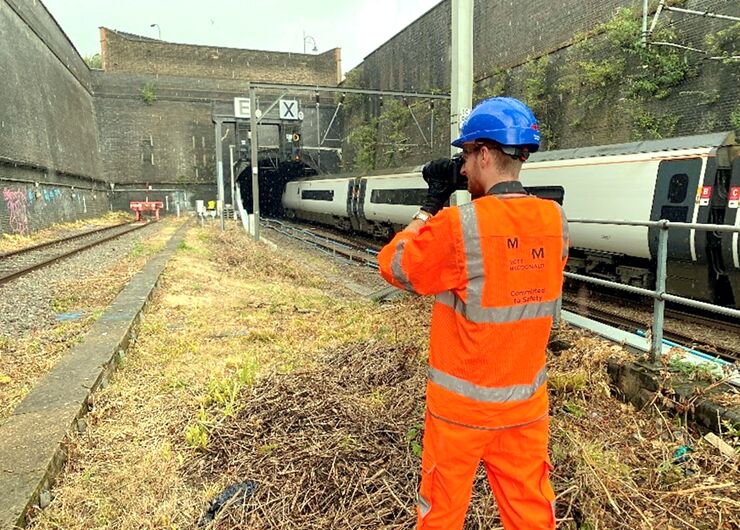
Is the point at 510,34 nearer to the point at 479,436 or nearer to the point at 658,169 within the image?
the point at 658,169

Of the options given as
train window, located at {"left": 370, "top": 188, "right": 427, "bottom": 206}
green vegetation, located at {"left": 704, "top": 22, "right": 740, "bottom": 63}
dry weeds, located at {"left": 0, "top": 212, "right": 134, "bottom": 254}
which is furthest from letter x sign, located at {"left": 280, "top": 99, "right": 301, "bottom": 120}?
green vegetation, located at {"left": 704, "top": 22, "right": 740, "bottom": 63}

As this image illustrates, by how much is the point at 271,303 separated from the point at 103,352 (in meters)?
3.37

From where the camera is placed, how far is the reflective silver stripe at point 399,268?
1.92 metres

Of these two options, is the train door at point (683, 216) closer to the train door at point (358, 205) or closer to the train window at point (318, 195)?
the train door at point (358, 205)

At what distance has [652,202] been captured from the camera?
29.7ft

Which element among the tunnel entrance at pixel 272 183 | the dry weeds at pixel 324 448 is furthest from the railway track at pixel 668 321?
the tunnel entrance at pixel 272 183

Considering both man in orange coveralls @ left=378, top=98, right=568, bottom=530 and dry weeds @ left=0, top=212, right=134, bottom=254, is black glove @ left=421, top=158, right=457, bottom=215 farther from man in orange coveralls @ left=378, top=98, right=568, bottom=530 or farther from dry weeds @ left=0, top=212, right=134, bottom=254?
dry weeds @ left=0, top=212, right=134, bottom=254

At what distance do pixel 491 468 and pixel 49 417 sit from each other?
9.31 ft

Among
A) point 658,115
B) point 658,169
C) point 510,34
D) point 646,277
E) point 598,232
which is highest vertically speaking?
point 510,34

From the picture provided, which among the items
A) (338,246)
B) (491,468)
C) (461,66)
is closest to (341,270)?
(338,246)

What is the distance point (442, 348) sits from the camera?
1.97m

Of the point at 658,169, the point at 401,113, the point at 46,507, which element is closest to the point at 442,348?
the point at 46,507

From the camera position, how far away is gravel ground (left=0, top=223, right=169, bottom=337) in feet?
21.2

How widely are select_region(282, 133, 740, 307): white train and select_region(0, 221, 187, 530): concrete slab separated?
841 cm
